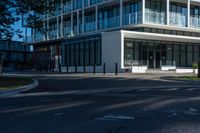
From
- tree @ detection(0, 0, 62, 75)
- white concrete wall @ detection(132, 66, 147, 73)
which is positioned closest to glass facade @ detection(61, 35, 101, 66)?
white concrete wall @ detection(132, 66, 147, 73)

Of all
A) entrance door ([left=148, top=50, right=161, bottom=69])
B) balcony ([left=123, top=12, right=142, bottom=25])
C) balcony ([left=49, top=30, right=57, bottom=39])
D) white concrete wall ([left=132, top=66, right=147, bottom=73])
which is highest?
balcony ([left=123, top=12, right=142, bottom=25])

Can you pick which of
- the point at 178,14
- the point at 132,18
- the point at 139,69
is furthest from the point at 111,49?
the point at 178,14

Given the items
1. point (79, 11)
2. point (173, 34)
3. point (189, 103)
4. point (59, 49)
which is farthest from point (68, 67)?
point (189, 103)

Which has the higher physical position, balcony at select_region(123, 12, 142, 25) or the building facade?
balcony at select_region(123, 12, 142, 25)

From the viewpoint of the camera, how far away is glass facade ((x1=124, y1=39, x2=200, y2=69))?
144ft

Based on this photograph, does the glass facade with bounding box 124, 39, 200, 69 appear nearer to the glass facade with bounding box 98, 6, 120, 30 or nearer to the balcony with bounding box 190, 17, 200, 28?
the balcony with bounding box 190, 17, 200, 28

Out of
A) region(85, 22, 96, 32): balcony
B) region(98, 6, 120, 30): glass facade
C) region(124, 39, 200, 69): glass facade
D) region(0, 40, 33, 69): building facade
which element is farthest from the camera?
region(0, 40, 33, 69): building facade

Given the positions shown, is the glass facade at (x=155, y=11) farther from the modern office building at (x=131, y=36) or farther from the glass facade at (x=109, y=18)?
the glass facade at (x=109, y=18)

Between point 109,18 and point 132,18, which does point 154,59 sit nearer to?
point 132,18

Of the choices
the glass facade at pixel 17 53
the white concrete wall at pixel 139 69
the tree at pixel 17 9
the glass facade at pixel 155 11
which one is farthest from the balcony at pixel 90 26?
the glass facade at pixel 17 53

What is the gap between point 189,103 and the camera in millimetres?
13164

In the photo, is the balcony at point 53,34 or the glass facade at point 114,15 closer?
the glass facade at point 114,15

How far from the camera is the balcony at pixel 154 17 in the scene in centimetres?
4416

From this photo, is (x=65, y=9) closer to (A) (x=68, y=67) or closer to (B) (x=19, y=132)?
(A) (x=68, y=67)
